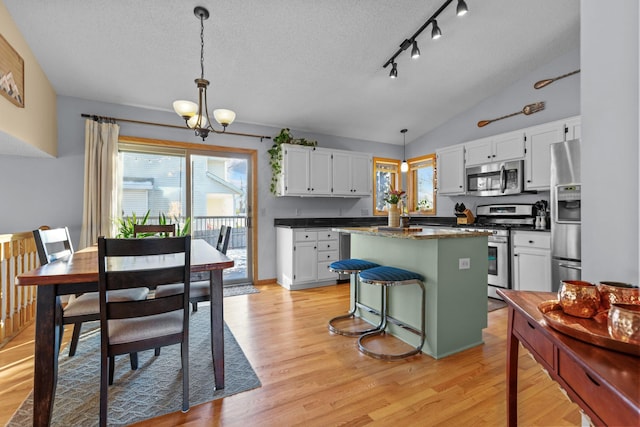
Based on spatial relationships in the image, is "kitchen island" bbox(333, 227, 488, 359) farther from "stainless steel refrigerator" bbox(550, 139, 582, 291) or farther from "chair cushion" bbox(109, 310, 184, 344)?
"chair cushion" bbox(109, 310, 184, 344)

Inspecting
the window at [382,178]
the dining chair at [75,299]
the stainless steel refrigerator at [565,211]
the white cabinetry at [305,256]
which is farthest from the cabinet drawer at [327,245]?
the stainless steel refrigerator at [565,211]

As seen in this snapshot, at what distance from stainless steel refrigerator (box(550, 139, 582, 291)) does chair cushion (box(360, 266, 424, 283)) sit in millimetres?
1988

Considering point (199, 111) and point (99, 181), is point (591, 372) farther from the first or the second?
point (99, 181)

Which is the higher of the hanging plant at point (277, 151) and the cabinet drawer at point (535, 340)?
the hanging plant at point (277, 151)

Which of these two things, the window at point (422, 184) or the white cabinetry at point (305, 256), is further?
the window at point (422, 184)

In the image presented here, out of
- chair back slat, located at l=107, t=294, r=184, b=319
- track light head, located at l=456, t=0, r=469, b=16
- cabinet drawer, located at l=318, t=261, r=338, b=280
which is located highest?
track light head, located at l=456, t=0, r=469, b=16

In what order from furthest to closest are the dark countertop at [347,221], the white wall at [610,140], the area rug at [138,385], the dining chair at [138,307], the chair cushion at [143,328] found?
the dark countertop at [347,221] < the area rug at [138,385] < the chair cushion at [143,328] < the dining chair at [138,307] < the white wall at [610,140]

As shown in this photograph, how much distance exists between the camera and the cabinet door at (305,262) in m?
4.27

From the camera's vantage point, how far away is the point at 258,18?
2674 mm

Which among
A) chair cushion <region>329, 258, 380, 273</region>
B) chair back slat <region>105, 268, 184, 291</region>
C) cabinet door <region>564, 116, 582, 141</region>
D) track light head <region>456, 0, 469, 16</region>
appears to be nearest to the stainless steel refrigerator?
cabinet door <region>564, 116, 582, 141</region>

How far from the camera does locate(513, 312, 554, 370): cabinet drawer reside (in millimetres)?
782

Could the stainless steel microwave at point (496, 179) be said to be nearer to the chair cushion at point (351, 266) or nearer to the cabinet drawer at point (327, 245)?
the cabinet drawer at point (327, 245)

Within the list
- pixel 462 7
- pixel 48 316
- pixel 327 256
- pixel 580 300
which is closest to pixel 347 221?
pixel 327 256

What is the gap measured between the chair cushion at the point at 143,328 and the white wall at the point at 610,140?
1.98 m
